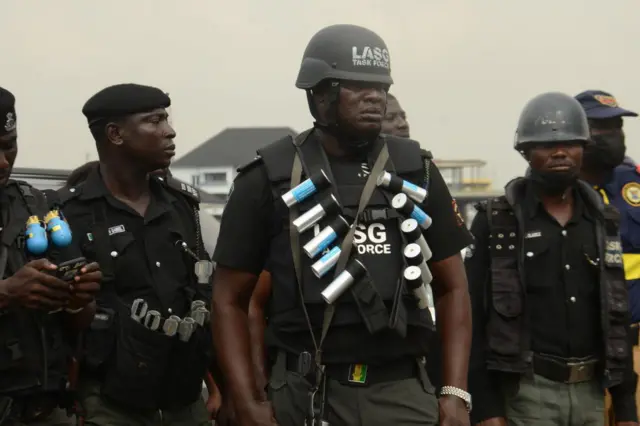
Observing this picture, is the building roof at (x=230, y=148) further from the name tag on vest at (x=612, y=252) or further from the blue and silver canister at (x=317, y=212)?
the blue and silver canister at (x=317, y=212)

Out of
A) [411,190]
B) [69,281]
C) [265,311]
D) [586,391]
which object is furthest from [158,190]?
[586,391]

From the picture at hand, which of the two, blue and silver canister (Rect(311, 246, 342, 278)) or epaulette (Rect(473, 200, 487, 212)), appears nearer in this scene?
blue and silver canister (Rect(311, 246, 342, 278))

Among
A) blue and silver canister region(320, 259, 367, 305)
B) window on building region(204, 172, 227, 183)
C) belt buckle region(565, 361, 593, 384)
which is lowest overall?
window on building region(204, 172, 227, 183)

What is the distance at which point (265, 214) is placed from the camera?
4414 mm

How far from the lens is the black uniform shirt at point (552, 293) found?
5734 millimetres

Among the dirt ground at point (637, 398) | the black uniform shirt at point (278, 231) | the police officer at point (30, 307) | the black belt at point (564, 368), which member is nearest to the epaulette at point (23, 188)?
the police officer at point (30, 307)

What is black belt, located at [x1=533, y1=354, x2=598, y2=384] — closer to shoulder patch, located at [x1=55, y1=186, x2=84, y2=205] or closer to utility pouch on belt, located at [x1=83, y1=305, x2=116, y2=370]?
utility pouch on belt, located at [x1=83, y1=305, x2=116, y2=370]

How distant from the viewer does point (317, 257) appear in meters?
4.28

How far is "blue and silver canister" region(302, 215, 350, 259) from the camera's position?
13.9 feet

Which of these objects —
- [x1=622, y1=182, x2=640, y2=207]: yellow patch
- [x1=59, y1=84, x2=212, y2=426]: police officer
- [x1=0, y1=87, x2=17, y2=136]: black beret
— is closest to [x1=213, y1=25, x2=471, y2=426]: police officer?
[x1=59, y1=84, x2=212, y2=426]: police officer

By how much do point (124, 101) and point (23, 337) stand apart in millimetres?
1459

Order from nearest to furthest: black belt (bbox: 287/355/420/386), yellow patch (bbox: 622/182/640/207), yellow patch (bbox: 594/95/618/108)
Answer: black belt (bbox: 287/355/420/386) → yellow patch (bbox: 622/182/640/207) → yellow patch (bbox: 594/95/618/108)

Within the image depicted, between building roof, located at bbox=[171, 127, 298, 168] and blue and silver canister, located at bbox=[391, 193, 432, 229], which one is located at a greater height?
blue and silver canister, located at bbox=[391, 193, 432, 229]

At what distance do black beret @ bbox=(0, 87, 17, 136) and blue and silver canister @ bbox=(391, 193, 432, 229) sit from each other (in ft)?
5.38
